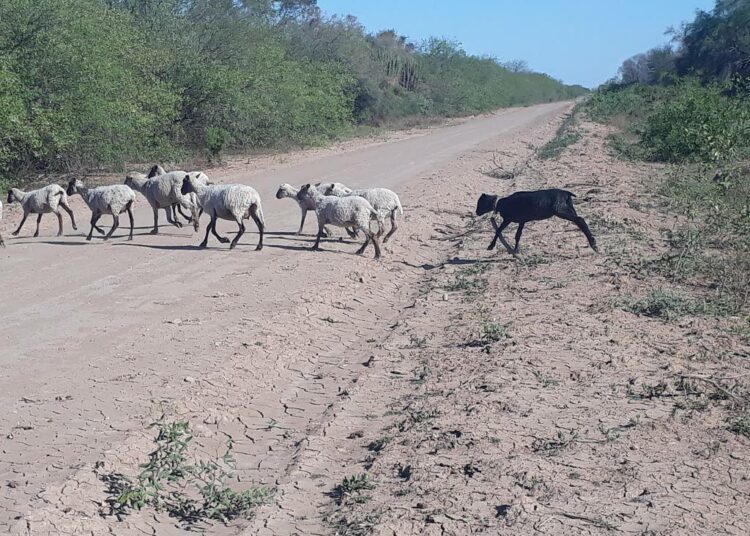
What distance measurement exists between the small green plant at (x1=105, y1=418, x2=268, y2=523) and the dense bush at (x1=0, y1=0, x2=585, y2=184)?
12.9 m

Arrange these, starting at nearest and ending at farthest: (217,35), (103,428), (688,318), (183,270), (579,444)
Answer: (579,444), (103,428), (688,318), (183,270), (217,35)

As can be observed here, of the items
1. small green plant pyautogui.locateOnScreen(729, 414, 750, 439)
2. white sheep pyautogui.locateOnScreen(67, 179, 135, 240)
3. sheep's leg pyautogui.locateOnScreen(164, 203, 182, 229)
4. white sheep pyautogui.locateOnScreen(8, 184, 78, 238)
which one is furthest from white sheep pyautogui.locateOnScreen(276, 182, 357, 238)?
small green plant pyautogui.locateOnScreen(729, 414, 750, 439)

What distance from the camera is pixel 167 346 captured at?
8.70 meters

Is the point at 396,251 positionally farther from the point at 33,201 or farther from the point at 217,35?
the point at 217,35

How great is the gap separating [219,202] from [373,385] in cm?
635

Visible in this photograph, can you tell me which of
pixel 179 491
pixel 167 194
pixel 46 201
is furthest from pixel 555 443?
pixel 46 201

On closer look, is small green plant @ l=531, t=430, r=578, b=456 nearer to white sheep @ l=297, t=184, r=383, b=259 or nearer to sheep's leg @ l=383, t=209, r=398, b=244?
white sheep @ l=297, t=184, r=383, b=259

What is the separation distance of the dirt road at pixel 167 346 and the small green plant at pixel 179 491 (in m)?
0.15

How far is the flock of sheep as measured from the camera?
13.3 m

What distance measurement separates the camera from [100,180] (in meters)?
22.9

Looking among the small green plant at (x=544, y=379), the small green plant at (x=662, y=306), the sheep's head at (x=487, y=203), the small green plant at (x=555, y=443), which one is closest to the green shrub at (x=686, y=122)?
the sheep's head at (x=487, y=203)

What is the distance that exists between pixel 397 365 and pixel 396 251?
226 inches

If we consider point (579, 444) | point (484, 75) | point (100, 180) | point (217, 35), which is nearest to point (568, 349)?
point (579, 444)

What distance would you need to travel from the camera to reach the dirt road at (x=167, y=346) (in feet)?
20.3
